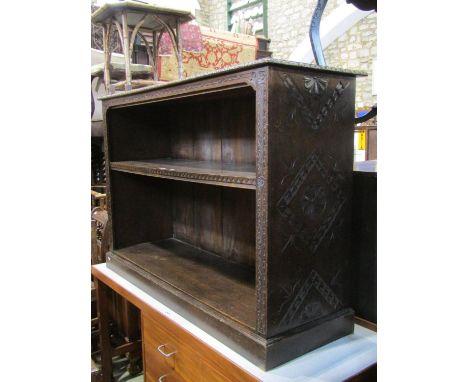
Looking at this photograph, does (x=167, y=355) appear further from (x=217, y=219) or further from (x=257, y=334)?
(x=217, y=219)

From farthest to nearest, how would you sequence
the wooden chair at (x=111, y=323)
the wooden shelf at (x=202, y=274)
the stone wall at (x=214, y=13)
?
the stone wall at (x=214, y=13) → the wooden chair at (x=111, y=323) → the wooden shelf at (x=202, y=274)

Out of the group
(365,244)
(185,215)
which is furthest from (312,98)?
(185,215)

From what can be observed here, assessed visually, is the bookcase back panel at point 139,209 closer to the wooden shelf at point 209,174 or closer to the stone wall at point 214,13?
the wooden shelf at point 209,174

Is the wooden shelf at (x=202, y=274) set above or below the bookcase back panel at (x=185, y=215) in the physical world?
below

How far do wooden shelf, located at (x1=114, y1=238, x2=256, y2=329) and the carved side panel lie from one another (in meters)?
0.16

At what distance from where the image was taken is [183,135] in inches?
77.6

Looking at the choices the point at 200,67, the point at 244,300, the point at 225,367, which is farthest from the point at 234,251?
the point at 200,67

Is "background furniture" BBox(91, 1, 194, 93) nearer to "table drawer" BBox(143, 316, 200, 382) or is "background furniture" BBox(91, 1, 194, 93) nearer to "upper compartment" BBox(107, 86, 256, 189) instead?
"upper compartment" BBox(107, 86, 256, 189)

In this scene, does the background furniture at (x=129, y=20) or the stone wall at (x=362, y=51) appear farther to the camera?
the stone wall at (x=362, y=51)

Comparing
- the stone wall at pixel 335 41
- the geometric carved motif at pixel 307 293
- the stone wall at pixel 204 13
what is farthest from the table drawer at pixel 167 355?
the stone wall at pixel 204 13

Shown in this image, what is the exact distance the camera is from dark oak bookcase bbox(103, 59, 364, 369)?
0.99m

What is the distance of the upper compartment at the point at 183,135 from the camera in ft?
5.10
